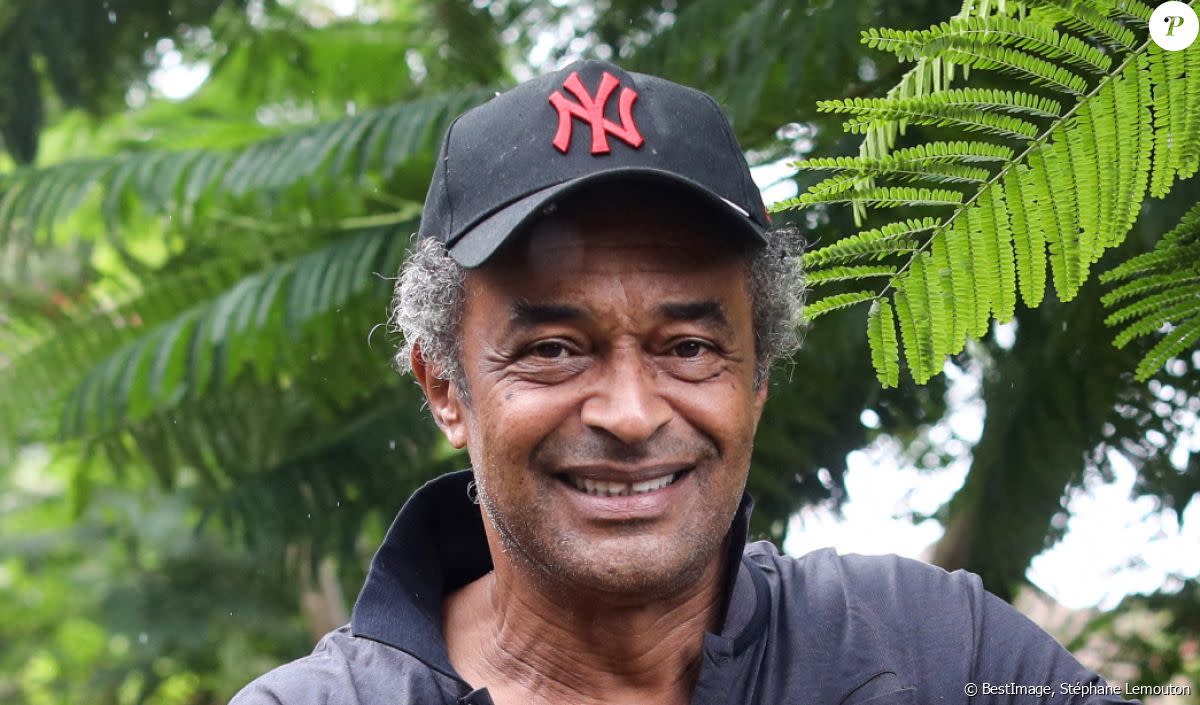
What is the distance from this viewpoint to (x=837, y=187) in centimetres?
199

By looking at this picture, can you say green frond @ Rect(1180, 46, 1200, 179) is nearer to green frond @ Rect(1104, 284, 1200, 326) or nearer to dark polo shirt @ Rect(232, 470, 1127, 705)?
green frond @ Rect(1104, 284, 1200, 326)

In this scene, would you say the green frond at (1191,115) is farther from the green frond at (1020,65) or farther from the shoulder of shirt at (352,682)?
the shoulder of shirt at (352,682)

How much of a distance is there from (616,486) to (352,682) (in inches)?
18.4

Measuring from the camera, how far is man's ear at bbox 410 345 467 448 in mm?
2354

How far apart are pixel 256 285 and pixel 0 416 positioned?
1448mm

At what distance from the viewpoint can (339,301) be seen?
148 inches

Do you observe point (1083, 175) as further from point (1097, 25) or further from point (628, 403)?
point (628, 403)

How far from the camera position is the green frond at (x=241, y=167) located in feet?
12.0

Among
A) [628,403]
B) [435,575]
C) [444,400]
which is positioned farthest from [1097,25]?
[435,575]

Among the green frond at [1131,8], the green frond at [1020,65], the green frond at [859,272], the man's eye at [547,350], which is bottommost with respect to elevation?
the man's eye at [547,350]

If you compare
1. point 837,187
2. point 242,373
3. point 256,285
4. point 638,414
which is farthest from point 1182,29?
point 242,373

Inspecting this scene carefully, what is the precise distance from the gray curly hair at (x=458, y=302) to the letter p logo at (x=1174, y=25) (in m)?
0.64

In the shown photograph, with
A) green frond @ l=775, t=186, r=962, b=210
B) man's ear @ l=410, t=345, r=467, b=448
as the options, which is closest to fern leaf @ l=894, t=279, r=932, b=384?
green frond @ l=775, t=186, r=962, b=210

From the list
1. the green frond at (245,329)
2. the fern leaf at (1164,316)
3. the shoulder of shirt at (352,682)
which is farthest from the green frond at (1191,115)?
the green frond at (245,329)
